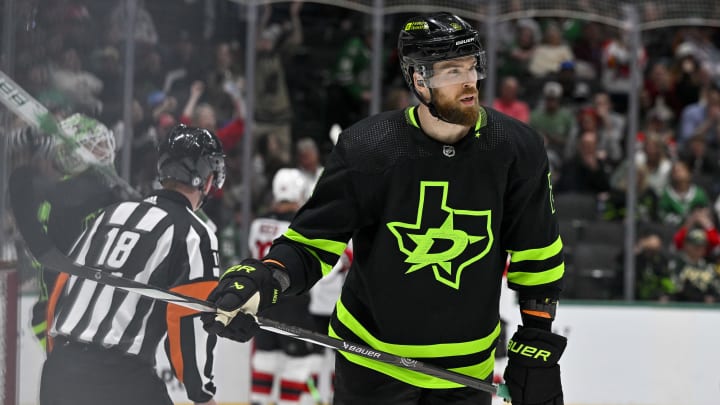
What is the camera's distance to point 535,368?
2.42 m

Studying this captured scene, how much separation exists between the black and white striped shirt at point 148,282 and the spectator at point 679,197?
4361 mm

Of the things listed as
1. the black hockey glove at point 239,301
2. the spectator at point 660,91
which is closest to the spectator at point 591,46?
the spectator at point 660,91

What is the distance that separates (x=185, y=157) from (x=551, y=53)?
5.15m

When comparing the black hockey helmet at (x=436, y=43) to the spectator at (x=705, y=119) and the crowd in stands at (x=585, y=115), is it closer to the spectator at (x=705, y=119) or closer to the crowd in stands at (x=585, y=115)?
the crowd in stands at (x=585, y=115)

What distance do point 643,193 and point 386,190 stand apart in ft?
14.5

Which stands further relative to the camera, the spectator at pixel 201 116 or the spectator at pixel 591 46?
the spectator at pixel 591 46

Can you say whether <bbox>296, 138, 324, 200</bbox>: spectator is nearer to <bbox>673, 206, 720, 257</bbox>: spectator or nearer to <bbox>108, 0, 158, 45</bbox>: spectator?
<bbox>673, 206, 720, 257</bbox>: spectator

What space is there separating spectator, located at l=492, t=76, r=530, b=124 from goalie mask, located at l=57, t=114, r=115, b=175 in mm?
4547

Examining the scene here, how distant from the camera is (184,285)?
2578mm

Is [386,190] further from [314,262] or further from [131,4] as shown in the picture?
[131,4]

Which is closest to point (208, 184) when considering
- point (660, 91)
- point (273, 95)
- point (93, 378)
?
point (93, 378)

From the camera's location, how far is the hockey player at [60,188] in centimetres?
240

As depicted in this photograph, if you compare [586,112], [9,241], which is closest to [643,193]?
[586,112]

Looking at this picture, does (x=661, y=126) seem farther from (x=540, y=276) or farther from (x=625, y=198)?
(x=540, y=276)
